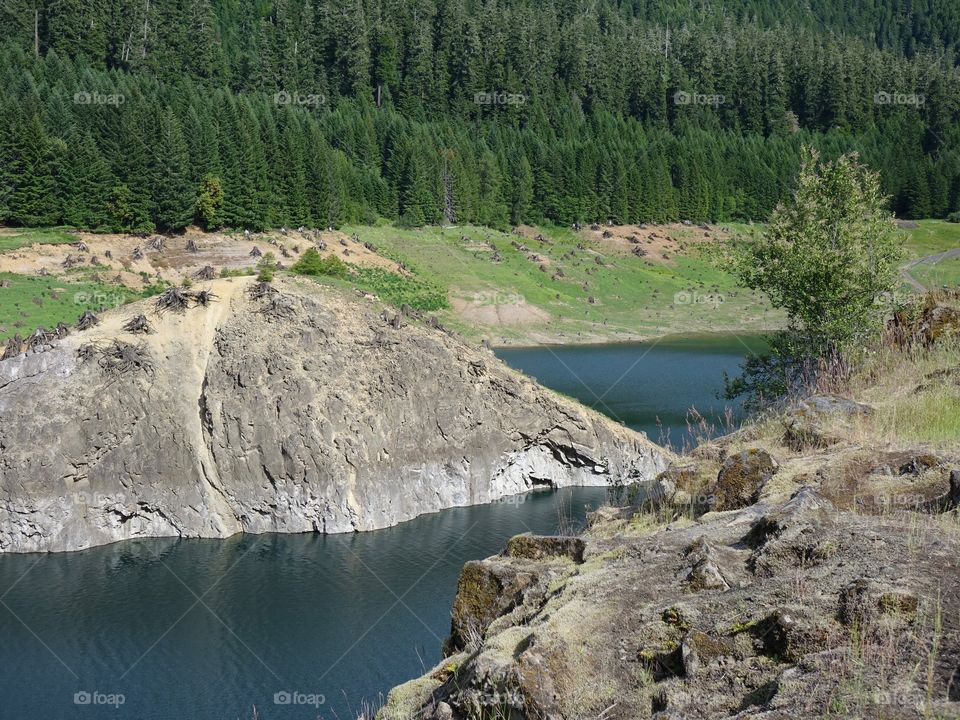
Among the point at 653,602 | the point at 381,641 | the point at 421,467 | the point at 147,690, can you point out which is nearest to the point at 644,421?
the point at 421,467

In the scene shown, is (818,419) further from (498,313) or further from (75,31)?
(75,31)

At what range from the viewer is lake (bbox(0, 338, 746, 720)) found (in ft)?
94.2

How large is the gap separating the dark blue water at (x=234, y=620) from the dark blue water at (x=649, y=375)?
18.8 metres

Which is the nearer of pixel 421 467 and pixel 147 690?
pixel 147 690

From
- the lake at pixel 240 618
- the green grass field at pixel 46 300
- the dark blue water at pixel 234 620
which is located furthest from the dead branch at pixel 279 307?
the green grass field at pixel 46 300

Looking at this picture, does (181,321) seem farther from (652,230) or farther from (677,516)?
(652,230)

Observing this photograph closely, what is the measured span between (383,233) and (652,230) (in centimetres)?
4853

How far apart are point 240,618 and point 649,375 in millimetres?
54548

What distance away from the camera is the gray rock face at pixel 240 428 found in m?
43.5

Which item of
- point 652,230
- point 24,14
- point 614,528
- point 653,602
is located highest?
point 24,14

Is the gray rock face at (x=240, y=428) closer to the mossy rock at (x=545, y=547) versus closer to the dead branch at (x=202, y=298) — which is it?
the dead branch at (x=202, y=298)

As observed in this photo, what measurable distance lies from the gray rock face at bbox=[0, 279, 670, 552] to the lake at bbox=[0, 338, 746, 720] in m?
1.45

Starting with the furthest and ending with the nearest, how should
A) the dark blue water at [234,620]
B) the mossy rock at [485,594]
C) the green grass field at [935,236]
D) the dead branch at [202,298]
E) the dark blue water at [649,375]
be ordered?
the green grass field at [935,236]
the dark blue water at [649,375]
the dead branch at [202,298]
the dark blue water at [234,620]
the mossy rock at [485,594]

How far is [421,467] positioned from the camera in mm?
49000
